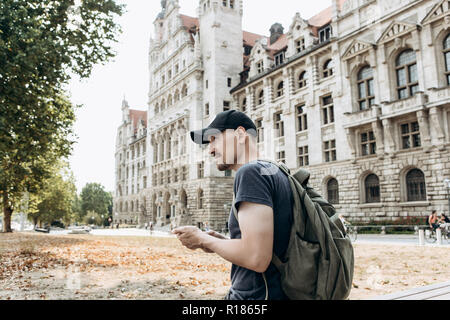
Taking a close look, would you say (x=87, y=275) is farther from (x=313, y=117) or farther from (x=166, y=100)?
(x=166, y=100)

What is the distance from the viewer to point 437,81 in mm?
22875

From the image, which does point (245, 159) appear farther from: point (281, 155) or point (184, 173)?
point (184, 173)

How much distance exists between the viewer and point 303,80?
1339 inches

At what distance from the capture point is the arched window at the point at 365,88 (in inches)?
1087

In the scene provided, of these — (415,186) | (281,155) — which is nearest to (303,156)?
(281,155)

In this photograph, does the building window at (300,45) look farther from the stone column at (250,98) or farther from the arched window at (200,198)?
the arched window at (200,198)

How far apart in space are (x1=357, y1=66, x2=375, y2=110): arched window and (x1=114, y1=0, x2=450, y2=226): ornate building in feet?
0.28

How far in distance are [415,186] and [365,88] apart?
8.43 metres

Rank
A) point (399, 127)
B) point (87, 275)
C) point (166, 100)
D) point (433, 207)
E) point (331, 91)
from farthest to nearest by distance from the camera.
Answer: point (166, 100), point (331, 91), point (399, 127), point (433, 207), point (87, 275)

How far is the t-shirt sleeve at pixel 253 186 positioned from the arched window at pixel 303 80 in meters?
33.3

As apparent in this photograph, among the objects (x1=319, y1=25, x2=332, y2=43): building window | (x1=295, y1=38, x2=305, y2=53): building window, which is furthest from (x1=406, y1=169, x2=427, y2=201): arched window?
(x1=295, y1=38, x2=305, y2=53): building window

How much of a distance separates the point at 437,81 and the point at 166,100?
1519 inches

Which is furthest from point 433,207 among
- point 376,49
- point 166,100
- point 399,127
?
point 166,100

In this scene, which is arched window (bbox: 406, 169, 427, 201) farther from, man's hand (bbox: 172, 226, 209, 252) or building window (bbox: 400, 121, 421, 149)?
man's hand (bbox: 172, 226, 209, 252)
